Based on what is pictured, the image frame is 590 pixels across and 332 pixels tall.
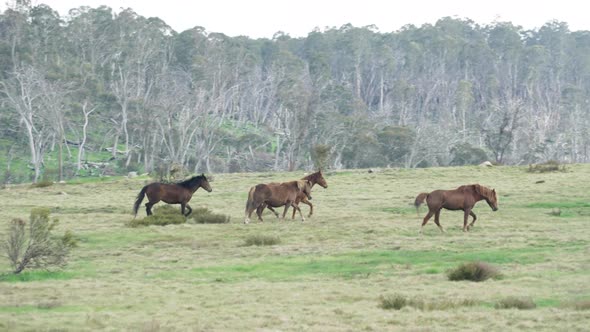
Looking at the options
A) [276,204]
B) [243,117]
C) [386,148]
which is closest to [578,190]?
[276,204]

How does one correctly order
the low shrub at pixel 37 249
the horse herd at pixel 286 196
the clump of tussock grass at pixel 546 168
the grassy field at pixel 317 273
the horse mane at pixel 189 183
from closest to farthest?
the grassy field at pixel 317 273 < the low shrub at pixel 37 249 < the horse herd at pixel 286 196 < the horse mane at pixel 189 183 < the clump of tussock grass at pixel 546 168

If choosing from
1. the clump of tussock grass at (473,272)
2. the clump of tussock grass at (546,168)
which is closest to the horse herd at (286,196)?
the clump of tussock grass at (473,272)

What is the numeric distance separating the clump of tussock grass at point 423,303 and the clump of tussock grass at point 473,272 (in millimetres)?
2360

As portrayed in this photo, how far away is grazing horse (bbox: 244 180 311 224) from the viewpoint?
89.5 ft

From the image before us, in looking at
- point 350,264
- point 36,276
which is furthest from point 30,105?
point 350,264

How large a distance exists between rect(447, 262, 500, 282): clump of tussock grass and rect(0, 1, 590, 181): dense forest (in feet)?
115

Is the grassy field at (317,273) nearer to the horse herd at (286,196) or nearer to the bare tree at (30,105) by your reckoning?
the horse herd at (286,196)

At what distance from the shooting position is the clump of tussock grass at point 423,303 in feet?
45.9

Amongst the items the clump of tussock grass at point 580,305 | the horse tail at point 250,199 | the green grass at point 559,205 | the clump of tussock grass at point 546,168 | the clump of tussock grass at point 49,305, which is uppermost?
the clump of tussock grass at point 546,168

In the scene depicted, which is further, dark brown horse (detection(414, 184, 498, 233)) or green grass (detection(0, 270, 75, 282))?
dark brown horse (detection(414, 184, 498, 233))

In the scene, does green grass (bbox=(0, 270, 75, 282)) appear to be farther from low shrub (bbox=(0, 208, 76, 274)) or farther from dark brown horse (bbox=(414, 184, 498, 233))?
dark brown horse (bbox=(414, 184, 498, 233))

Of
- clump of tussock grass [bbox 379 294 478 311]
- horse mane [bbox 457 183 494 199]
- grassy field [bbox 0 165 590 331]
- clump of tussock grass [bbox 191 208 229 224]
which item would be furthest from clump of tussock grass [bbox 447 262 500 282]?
clump of tussock grass [bbox 191 208 229 224]

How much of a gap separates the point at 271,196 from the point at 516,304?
14.4 metres

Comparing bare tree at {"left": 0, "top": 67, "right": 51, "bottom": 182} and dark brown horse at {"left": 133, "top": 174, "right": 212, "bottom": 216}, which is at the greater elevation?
bare tree at {"left": 0, "top": 67, "right": 51, "bottom": 182}
